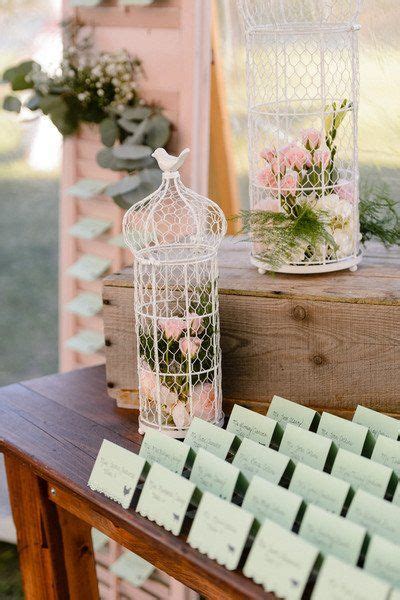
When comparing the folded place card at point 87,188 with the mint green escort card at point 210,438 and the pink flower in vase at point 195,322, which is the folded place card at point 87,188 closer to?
the pink flower in vase at point 195,322

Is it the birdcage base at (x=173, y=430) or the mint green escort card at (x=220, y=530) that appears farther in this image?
the birdcage base at (x=173, y=430)

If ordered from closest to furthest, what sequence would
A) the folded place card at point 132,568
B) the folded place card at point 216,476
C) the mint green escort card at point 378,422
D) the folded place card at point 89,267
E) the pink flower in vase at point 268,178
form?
the folded place card at point 216,476
the mint green escort card at point 378,422
the pink flower in vase at point 268,178
the folded place card at point 132,568
the folded place card at point 89,267

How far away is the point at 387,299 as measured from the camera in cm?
153

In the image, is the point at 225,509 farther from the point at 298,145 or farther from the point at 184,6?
the point at 184,6

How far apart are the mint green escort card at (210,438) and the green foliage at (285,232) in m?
0.35

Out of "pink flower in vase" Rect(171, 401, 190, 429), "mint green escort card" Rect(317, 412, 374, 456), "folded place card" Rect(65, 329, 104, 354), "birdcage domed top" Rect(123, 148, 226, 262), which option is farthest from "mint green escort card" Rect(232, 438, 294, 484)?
"folded place card" Rect(65, 329, 104, 354)

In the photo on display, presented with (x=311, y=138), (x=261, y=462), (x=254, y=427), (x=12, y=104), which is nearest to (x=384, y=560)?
(x=261, y=462)

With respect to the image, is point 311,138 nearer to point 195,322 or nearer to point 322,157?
point 322,157

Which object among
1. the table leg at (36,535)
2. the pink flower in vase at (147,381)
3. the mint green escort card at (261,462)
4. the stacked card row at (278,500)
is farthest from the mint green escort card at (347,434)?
the table leg at (36,535)

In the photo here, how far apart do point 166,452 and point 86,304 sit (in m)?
1.47

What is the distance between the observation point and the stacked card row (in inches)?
44.1

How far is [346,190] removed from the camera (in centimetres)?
164

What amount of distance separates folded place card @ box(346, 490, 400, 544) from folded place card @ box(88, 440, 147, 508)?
0.35 m

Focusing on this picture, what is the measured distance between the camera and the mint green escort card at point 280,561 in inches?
44.1
